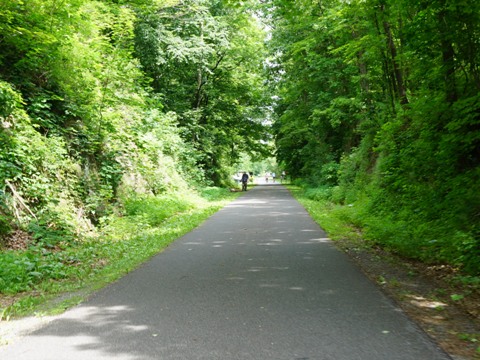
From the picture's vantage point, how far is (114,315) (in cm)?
475

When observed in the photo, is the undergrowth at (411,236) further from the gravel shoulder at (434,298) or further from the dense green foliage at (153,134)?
the gravel shoulder at (434,298)

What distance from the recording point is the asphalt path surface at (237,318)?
3736 millimetres

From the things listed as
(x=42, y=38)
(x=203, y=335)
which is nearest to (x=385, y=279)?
(x=203, y=335)

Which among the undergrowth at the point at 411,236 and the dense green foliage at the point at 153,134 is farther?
the dense green foliage at the point at 153,134

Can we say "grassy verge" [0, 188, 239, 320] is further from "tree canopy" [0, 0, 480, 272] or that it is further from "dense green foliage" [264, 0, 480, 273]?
"dense green foliage" [264, 0, 480, 273]

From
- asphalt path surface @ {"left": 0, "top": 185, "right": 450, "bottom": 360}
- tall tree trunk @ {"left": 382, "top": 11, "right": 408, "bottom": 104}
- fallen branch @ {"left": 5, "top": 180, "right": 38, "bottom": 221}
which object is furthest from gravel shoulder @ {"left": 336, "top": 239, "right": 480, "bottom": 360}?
fallen branch @ {"left": 5, "top": 180, "right": 38, "bottom": 221}

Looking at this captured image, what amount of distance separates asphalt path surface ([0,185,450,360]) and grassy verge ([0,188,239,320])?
529 millimetres

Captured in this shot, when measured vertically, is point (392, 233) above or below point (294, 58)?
below

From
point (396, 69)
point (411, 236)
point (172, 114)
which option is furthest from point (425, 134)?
point (172, 114)

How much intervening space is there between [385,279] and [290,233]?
4831mm

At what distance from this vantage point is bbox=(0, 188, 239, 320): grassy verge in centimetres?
558

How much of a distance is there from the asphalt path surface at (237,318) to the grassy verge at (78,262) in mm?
529

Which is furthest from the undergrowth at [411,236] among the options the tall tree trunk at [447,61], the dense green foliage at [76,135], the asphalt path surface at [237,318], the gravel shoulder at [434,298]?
the dense green foliage at [76,135]

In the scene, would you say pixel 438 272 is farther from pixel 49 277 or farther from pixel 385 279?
pixel 49 277
